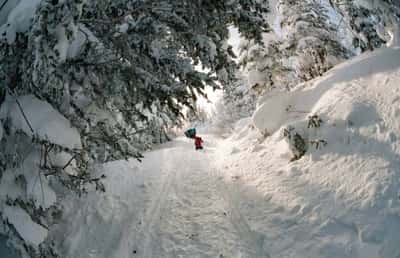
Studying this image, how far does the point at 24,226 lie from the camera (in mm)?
5012

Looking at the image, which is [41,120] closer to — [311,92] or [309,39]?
[311,92]

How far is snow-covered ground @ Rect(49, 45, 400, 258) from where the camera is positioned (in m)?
6.02

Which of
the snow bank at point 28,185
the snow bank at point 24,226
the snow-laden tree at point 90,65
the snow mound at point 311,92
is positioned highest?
the snow mound at point 311,92

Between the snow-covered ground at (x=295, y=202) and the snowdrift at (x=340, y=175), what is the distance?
0.02 metres

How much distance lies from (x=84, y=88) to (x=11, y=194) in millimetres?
1916

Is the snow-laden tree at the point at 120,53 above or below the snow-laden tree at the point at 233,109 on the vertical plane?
below

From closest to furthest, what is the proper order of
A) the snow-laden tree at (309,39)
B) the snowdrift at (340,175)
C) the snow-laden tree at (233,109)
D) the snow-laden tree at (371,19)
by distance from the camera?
the snowdrift at (340,175) → the snow-laden tree at (371,19) → the snow-laden tree at (309,39) → the snow-laden tree at (233,109)

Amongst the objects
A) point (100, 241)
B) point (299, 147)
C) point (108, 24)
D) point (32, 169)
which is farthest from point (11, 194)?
point (299, 147)

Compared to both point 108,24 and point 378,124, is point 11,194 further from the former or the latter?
point 378,124

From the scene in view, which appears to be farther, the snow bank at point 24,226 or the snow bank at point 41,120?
the snow bank at point 24,226

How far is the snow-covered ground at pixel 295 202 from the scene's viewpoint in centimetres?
602

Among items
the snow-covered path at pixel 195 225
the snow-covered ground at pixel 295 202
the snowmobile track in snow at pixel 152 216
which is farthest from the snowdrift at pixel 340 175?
the snowmobile track in snow at pixel 152 216

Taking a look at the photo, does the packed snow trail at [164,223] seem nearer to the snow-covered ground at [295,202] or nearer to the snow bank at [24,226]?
the snow-covered ground at [295,202]

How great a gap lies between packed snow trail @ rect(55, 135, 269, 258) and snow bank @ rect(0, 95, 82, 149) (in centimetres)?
282
